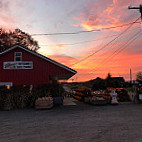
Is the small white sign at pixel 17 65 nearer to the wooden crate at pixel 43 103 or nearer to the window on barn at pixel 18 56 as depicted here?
the window on barn at pixel 18 56

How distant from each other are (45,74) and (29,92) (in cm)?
425

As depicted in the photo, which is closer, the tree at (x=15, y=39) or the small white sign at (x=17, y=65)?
the small white sign at (x=17, y=65)

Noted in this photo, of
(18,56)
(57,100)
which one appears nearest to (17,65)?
(18,56)

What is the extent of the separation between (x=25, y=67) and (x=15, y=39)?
84.5 ft

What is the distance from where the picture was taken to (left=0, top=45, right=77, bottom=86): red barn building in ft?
58.0

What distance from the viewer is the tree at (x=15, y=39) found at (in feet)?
126

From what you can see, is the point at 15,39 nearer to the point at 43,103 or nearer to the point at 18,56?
the point at 18,56

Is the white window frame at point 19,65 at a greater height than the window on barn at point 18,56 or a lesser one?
lesser

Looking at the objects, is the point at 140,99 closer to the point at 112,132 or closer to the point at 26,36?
the point at 112,132

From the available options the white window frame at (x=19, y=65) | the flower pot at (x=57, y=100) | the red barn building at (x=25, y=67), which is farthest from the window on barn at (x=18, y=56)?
the flower pot at (x=57, y=100)

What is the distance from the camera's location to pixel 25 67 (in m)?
17.9

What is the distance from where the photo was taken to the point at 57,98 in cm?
1466

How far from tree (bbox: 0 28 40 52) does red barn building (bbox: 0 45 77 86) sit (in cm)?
2161

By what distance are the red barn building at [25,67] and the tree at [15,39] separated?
70.9 feet
